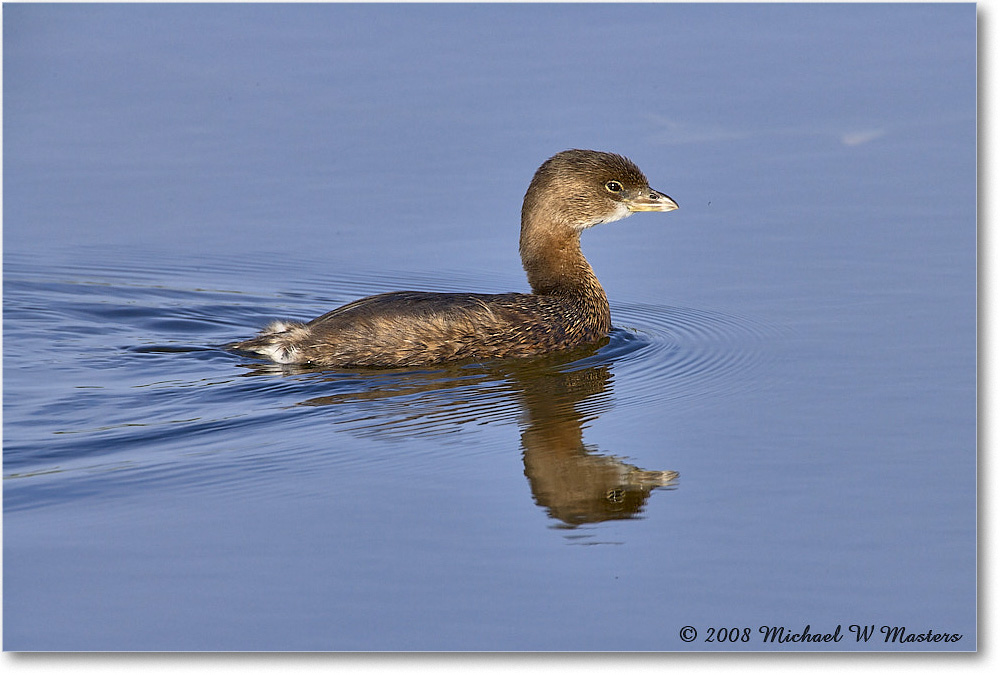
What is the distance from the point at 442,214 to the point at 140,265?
2357 millimetres

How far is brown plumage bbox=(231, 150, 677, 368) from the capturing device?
9.06 meters

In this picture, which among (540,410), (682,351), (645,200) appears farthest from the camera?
(645,200)

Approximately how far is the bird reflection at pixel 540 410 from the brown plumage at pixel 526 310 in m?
0.12

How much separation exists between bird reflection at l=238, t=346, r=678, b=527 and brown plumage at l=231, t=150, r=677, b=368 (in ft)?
0.40

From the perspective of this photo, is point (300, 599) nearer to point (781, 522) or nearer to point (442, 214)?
point (781, 522)

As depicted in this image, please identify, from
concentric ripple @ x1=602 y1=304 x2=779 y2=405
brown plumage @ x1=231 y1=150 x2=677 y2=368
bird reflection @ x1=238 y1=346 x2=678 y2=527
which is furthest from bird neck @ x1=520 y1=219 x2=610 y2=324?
bird reflection @ x1=238 y1=346 x2=678 y2=527

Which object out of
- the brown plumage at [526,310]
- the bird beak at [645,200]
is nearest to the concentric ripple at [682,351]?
the brown plumage at [526,310]

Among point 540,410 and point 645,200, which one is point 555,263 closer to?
point 645,200

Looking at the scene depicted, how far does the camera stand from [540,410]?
8.33m

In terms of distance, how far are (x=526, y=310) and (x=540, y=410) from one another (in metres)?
1.34

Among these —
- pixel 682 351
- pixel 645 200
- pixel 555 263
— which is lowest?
pixel 682 351

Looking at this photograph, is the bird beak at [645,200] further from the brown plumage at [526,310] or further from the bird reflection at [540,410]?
the bird reflection at [540,410]

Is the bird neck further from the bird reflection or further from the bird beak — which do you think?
the bird reflection

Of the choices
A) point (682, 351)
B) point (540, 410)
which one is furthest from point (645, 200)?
point (540, 410)
